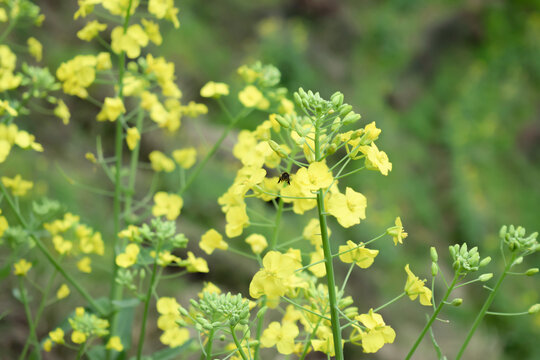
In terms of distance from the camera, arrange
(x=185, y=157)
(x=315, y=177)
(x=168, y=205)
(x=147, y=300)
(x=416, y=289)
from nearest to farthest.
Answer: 1. (x=315, y=177)
2. (x=416, y=289)
3. (x=147, y=300)
4. (x=168, y=205)
5. (x=185, y=157)

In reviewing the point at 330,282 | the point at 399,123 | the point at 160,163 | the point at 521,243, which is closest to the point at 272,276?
the point at 330,282

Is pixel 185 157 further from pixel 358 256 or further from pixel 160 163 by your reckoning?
pixel 358 256

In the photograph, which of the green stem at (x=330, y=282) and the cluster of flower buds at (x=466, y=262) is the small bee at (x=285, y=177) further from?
the cluster of flower buds at (x=466, y=262)

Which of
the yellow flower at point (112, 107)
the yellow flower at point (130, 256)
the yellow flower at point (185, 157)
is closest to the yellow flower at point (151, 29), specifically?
the yellow flower at point (112, 107)

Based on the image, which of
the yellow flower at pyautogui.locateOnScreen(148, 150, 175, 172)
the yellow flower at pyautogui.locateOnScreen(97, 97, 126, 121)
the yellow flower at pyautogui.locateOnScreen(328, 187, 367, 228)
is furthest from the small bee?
the yellow flower at pyautogui.locateOnScreen(148, 150, 175, 172)

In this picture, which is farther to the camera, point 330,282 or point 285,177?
point 285,177

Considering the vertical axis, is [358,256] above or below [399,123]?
above
